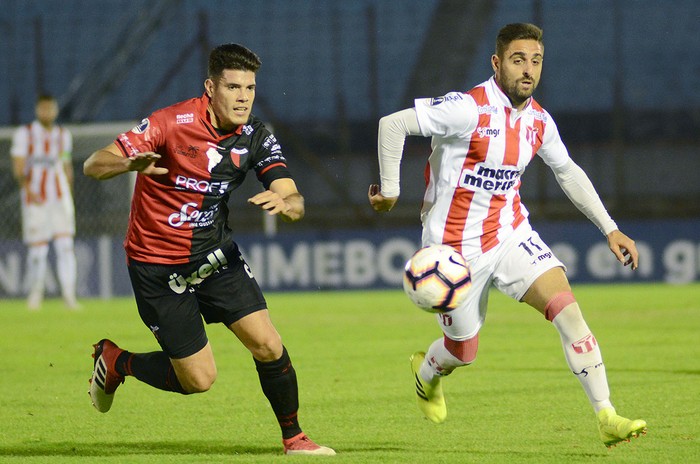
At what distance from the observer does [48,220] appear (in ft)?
48.3

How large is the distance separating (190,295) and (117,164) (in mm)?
790

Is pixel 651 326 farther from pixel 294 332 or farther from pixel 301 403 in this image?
pixel 301 403

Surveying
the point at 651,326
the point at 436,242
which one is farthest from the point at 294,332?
the point at 436,242

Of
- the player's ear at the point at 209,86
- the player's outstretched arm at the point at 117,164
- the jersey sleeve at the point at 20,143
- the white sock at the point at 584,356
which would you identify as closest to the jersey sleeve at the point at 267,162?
the player's ear at the point at 209,86

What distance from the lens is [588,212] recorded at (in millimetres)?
6164

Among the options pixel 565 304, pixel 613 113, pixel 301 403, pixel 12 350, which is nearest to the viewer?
pixel 565 304

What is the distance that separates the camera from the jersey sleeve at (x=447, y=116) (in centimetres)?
581

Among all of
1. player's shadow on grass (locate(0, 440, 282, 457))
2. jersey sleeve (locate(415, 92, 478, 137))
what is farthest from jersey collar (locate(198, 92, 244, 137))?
player's shadow on grass (locate(0, 440, 282, 457))

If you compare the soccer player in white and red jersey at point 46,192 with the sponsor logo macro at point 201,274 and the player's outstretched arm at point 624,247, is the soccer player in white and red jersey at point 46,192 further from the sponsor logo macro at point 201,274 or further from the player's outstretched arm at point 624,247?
the player's outstretched arm at point 624,247

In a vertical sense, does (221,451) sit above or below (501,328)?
above

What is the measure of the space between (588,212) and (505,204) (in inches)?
16.5

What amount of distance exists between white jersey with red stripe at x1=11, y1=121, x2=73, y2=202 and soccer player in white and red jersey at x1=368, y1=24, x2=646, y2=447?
919cm

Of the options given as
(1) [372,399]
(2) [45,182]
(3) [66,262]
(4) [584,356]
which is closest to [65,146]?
(2) [45,182]

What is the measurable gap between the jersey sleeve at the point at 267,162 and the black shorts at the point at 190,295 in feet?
1.21
